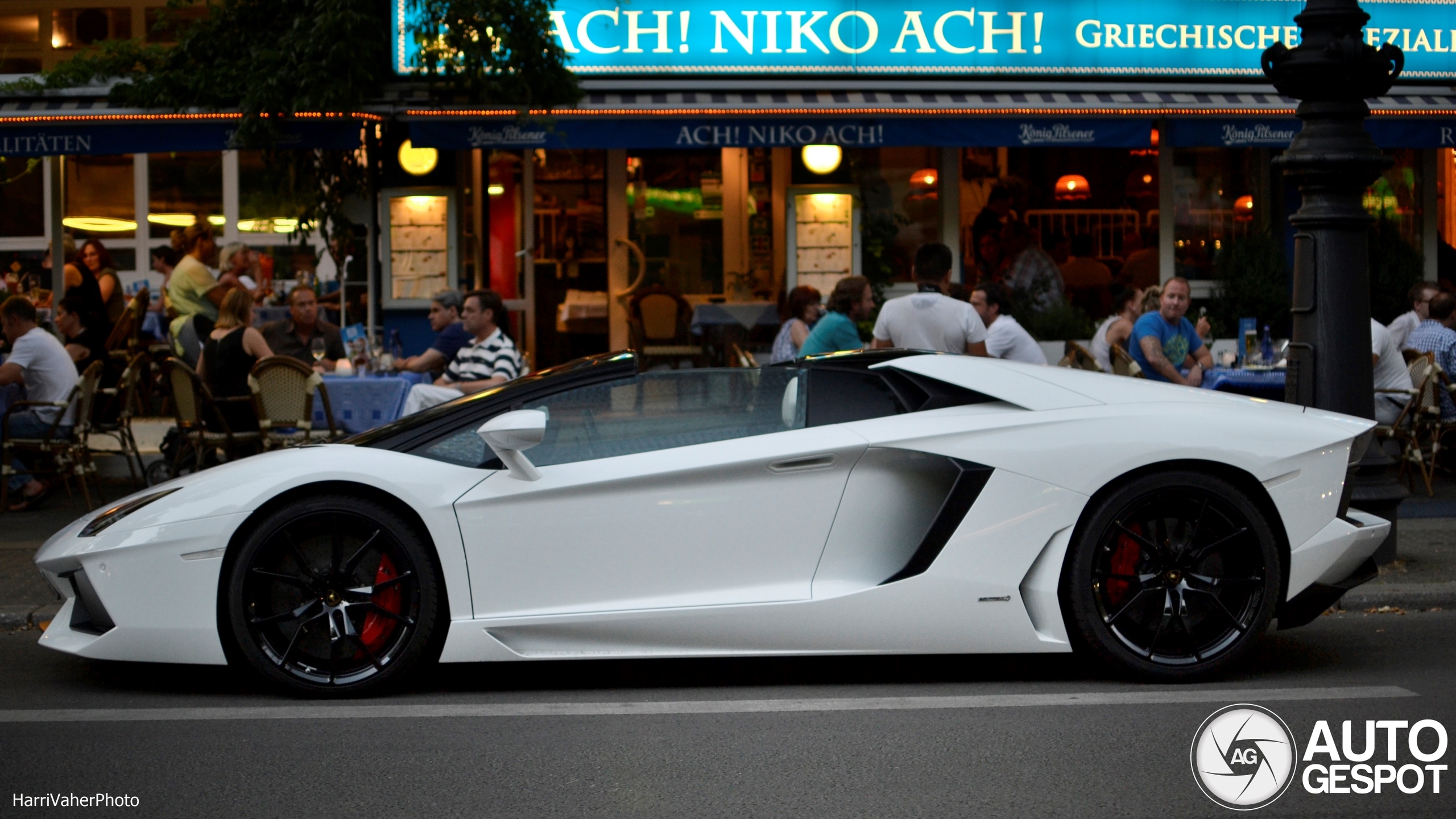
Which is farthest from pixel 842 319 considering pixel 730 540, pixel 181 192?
pixel 181 192

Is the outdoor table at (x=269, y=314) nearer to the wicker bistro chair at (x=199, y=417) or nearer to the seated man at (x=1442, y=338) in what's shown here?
the wicker bistro chair at (x=199, y=417)

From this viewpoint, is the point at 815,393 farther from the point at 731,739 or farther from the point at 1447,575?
the point at 1447,575

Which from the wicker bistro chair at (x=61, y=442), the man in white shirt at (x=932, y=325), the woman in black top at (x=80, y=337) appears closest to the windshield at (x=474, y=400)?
the man in white shirt at (x=932, y=325)

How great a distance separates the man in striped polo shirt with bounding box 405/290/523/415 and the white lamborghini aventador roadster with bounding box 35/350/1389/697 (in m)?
3.68

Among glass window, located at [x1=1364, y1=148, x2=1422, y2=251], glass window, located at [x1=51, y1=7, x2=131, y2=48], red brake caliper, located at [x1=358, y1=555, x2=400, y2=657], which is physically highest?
glass window, located at [x1=51, y1=7, x2=131, y2=48]

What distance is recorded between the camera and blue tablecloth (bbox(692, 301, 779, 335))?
45.3 ft

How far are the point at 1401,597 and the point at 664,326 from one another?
8.51m

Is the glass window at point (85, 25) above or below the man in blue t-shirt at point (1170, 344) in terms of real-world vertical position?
above

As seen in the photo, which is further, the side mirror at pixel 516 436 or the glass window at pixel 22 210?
the glass window at pixel 22 210

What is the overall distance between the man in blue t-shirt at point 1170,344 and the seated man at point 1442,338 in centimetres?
154

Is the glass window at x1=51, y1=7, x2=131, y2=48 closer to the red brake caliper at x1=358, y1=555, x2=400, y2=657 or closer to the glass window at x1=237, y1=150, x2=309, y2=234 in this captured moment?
the glass window at x1=237, y1=150, x2=309, y2=234

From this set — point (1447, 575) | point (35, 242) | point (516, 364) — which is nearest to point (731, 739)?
point (1447, 575)

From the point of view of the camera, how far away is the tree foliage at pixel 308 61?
32.2ft

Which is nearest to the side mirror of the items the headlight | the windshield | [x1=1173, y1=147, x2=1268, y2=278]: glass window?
the windshield
